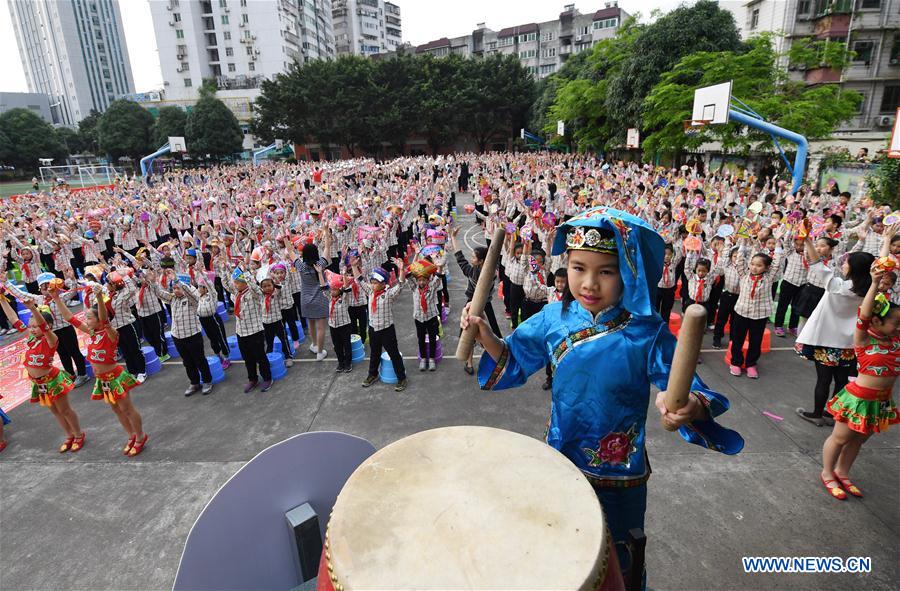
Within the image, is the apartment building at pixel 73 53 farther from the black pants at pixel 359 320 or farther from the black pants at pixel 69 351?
the black pants at pixel 359 320

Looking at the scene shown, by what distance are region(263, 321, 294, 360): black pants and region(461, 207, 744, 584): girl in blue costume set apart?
5173mm

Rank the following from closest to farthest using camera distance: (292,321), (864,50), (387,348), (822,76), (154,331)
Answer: (387,348), (154,331), (292,321), (864,50), (822,76)

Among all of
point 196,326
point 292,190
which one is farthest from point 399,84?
point 196,326

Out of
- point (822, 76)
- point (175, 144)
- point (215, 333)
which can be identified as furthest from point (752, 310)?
point (175, 144)

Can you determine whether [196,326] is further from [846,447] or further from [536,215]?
[846,447]

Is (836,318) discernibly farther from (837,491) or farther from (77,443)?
(77,443)

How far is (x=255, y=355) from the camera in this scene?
6441 mm

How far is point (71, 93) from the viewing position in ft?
303

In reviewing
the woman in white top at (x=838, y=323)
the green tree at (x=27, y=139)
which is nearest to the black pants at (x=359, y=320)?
the woman in white top at (x=838, y=323)

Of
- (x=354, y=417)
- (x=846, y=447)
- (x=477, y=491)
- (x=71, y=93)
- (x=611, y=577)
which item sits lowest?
(x=354, y=417)

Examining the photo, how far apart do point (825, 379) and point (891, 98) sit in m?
34.7

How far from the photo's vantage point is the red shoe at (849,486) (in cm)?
401

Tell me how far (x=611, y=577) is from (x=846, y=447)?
370 centimetres

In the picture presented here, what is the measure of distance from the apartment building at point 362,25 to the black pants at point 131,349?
89000 mm
